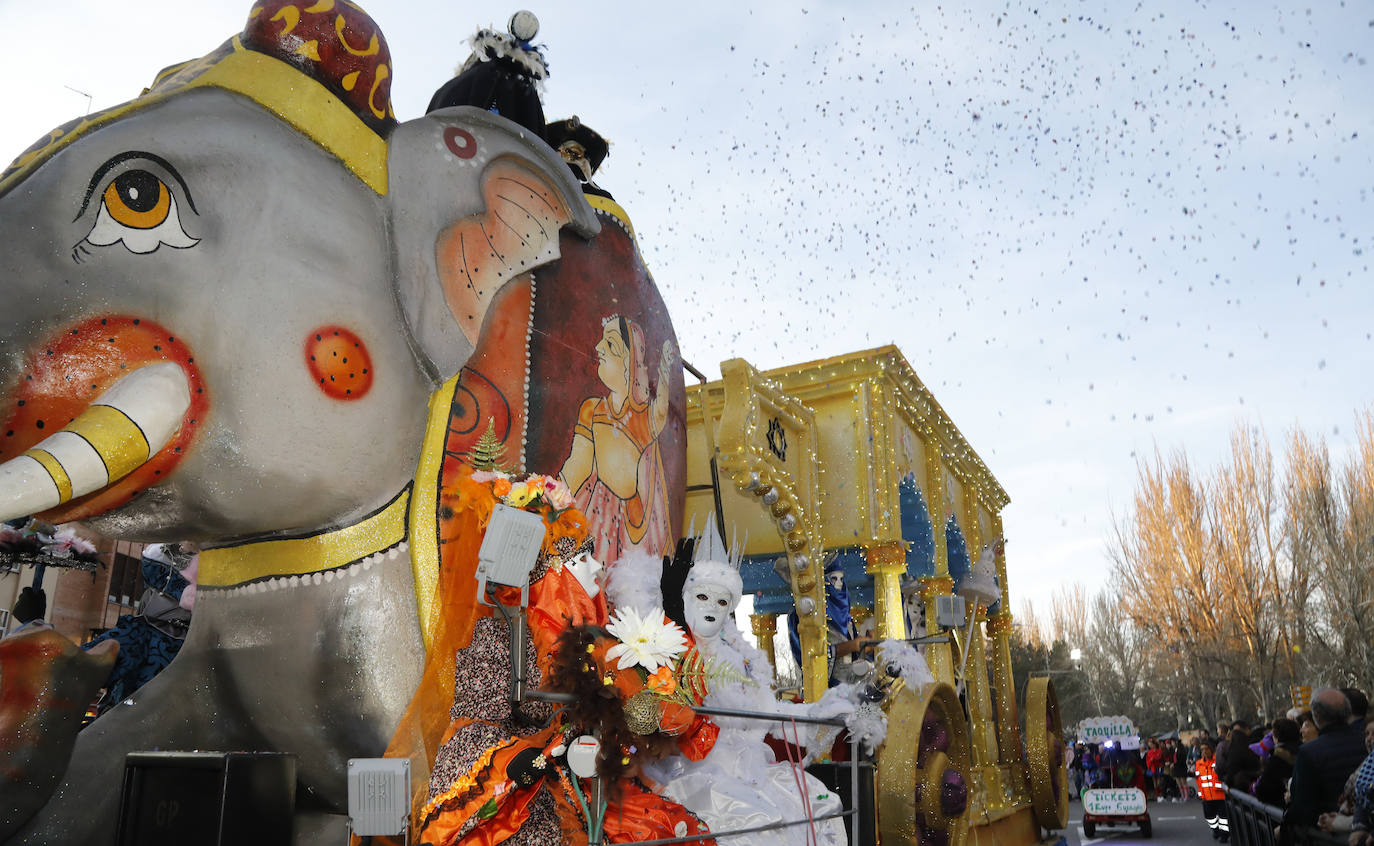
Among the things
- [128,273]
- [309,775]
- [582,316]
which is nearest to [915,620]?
[582,316]

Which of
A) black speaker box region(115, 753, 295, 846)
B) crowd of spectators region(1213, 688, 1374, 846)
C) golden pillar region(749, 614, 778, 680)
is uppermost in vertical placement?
golden pillar region(749, 614, 778, 680)

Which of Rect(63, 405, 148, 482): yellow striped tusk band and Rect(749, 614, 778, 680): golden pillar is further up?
Rect(63, 405, 148, 482): yellow striped tusk band

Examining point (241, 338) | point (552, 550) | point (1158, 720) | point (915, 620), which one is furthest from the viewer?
point (1158, 720)

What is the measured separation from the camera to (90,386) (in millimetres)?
3168

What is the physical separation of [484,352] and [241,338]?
1.02 m

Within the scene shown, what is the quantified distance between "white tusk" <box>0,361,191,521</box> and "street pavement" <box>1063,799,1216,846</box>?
12440 mm

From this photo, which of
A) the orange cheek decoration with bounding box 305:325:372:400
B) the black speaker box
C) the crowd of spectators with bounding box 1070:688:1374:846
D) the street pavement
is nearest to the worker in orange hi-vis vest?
the crowd of spectators with bounding box 1070:688:1374:846

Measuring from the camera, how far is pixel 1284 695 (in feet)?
88.5

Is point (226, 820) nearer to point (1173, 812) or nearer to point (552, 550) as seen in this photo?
point (552, 550)

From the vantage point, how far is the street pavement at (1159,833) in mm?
13320

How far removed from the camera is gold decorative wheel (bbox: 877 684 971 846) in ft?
18.1

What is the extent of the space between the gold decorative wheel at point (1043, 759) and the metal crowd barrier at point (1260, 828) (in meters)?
1.96

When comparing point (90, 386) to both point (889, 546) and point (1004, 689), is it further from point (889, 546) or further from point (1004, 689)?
point (1004, 689)

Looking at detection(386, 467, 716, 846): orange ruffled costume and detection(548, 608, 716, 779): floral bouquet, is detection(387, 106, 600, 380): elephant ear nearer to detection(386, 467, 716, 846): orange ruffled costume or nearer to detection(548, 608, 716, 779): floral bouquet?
detection(386, 467, 716, 846): orange ruffled costume
